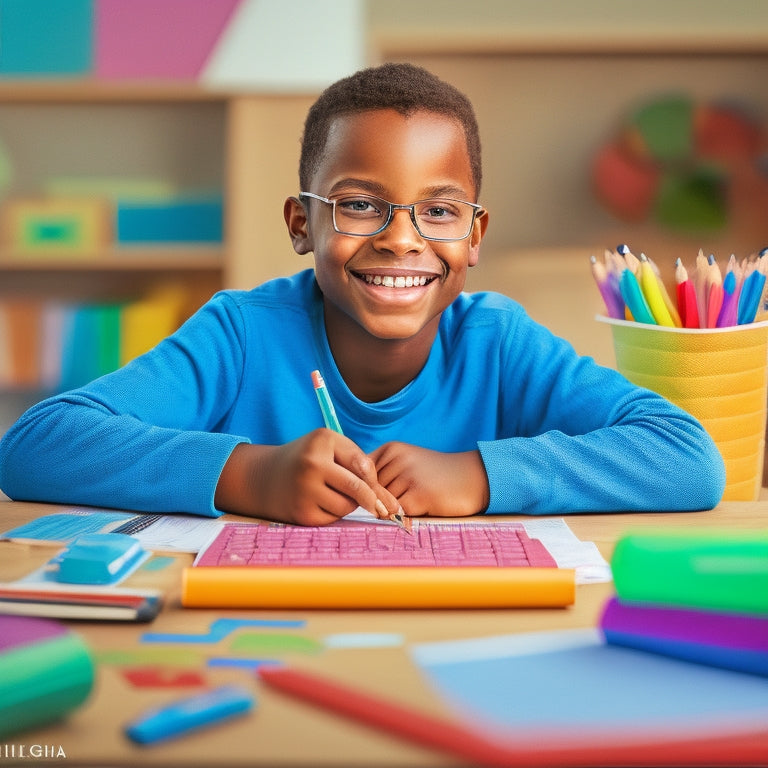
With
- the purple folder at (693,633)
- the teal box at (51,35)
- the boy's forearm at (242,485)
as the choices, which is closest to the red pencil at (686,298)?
the boy's forearm at (242,485)

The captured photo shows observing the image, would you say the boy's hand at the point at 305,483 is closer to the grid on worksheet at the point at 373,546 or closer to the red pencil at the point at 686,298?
the grid on worksheet at the point at 373,546

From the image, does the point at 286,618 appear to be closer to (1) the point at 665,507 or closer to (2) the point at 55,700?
(2) the point at 55,700

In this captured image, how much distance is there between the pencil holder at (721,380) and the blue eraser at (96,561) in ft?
2.37

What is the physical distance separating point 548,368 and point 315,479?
1.60 feet

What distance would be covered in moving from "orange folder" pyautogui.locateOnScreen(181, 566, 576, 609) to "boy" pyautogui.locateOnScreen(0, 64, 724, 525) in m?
0.23

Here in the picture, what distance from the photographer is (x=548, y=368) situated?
128 centimetres

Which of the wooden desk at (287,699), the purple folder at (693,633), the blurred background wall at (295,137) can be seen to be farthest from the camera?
the blurred background wall at (295,137)

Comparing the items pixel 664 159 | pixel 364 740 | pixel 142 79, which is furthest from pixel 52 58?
pixel 364 740

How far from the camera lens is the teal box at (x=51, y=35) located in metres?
2.85

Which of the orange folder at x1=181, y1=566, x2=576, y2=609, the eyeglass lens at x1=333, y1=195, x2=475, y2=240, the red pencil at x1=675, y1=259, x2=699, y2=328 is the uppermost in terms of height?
the eyeglass lens at x1=333, y1=195, x2=475, y2=240

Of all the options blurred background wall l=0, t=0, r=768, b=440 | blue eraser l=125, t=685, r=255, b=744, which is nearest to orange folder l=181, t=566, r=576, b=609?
blue eraser l=125, t=685, r=255, b=744

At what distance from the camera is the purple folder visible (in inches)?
21.2

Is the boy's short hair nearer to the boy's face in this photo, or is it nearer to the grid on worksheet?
the boy's face

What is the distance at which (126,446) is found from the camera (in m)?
0.99
